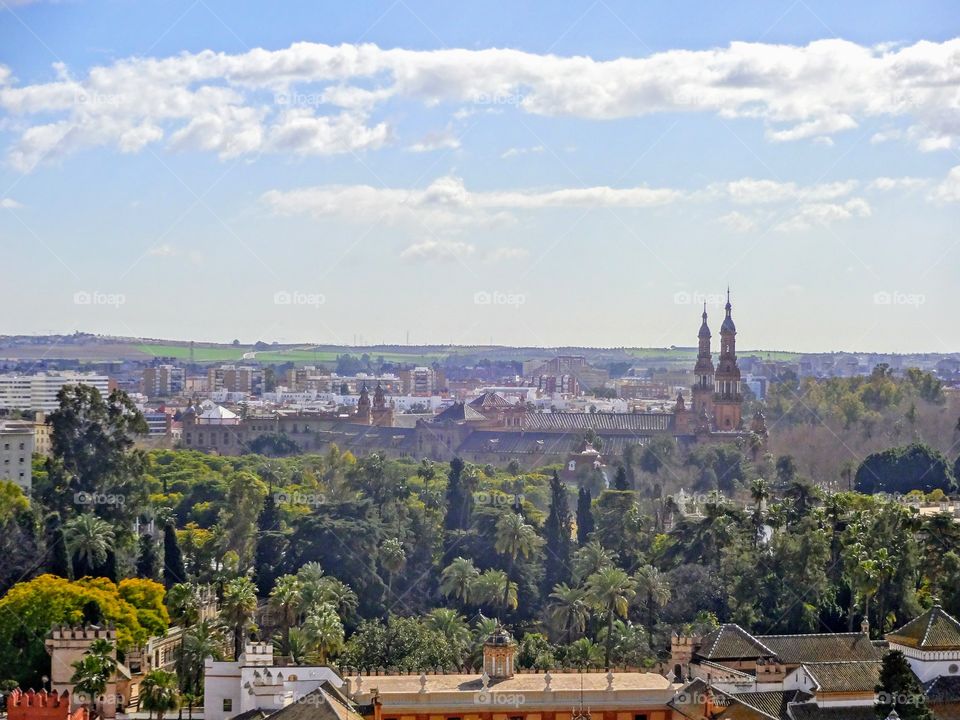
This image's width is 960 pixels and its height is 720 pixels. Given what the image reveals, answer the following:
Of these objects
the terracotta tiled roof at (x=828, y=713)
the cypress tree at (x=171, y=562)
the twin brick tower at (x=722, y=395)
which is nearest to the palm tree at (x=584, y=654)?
the terracotta tiled roof at (x=828, y=713)

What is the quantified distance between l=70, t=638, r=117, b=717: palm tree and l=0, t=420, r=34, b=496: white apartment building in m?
46.9

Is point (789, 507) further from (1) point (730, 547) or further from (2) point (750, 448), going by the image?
(2) point (750, 448)

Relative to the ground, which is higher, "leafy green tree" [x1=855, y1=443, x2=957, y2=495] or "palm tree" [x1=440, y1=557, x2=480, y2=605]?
"leafy green tree" [x1=855, y1=443, x2=957, y2=495]

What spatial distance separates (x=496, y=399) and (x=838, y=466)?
55703 millimetres

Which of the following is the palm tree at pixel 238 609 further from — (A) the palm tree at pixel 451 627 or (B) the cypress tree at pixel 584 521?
(B) the cypress tree at pixel 584 521

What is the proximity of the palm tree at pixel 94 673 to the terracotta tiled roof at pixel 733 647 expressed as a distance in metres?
17.9

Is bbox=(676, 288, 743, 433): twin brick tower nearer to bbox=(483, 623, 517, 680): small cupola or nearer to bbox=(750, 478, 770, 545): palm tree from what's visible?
bbox=(750, 478, 770, 545): palm tree

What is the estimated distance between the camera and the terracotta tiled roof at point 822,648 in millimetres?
60031

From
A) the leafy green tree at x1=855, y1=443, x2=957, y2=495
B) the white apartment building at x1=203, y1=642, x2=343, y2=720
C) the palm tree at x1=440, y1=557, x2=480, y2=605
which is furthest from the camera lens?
the leafy green tree at x1=855, y1=443, x2=957, y2=495

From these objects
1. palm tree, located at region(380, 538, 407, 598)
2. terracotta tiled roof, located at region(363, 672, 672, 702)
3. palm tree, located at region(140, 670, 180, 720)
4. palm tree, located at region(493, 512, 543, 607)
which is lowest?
palm tree, located at region(140, 670, 180, 720)

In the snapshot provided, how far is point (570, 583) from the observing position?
280 ft

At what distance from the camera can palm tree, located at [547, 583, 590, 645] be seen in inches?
3035

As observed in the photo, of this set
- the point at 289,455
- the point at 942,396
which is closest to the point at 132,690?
the point at 289,455

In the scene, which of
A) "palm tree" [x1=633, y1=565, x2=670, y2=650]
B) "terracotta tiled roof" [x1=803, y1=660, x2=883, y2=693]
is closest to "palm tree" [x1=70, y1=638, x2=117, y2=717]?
"terracotta tiled roof" [x1=803, y1=660, x2=883, y2=693]
